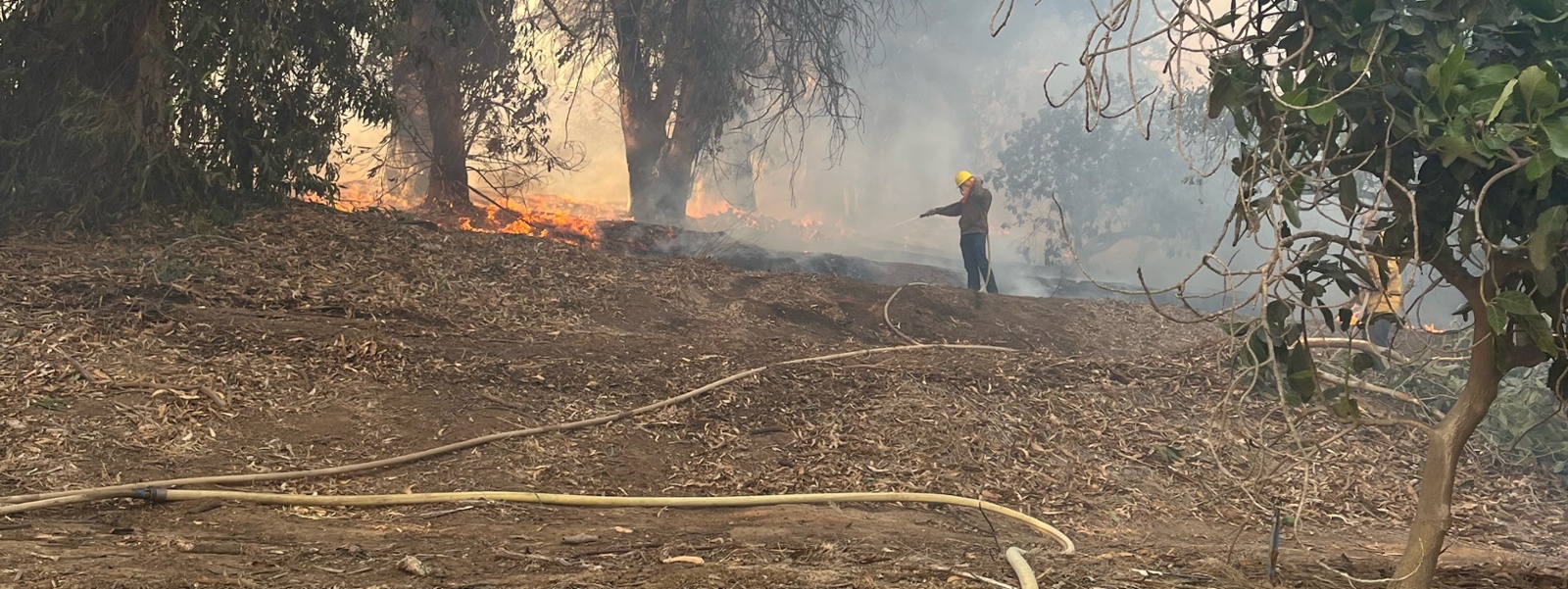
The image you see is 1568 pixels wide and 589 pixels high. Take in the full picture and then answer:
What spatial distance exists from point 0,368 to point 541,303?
10.3 ft

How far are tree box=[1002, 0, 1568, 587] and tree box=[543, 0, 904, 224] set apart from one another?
8287 mm

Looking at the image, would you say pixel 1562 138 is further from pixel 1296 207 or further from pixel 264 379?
pixel 264 379

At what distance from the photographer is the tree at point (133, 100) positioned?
6289 millimetres

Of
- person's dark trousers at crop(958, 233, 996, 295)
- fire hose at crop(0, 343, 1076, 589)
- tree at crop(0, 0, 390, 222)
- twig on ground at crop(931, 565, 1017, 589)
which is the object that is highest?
tree at crop(0, 0, 390, 222)

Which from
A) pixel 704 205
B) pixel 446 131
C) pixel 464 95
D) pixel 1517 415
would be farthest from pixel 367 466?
pixel 704 205

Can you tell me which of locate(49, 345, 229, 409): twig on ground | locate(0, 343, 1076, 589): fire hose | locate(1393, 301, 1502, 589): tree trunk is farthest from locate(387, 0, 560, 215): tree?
locate(1393, 301, 1502, 589): tree trunk

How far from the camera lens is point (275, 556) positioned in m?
2.96

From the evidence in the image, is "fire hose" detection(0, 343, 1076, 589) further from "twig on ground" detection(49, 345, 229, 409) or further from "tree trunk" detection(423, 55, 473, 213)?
"tree trunk" detection(423, 55, 473, 213)

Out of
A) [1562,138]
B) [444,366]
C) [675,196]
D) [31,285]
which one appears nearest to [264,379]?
[444,366]

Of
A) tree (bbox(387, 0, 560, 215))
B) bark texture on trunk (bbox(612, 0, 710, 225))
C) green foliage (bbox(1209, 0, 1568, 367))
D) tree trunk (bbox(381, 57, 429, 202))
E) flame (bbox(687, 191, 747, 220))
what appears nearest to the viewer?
green foliage (bbox(1209, 0, 1568, 367))

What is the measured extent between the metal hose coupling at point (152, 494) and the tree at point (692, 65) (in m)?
7.48

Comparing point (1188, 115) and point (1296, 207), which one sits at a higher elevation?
point (1188, 115)

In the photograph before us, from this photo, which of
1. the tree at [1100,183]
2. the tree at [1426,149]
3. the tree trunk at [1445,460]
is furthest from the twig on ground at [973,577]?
the tree at [1100,183]

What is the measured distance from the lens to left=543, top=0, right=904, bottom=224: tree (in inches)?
440
